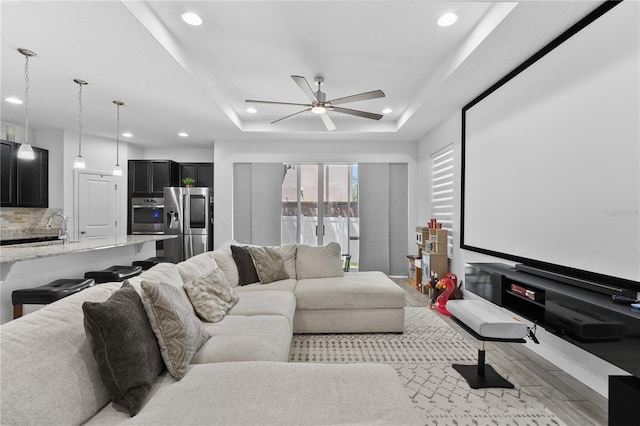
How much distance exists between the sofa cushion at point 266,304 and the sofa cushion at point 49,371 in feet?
4.27

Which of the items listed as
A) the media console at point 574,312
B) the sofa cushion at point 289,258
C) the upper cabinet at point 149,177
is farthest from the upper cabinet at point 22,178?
the media console at point 574,312

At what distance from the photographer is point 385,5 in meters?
2.42

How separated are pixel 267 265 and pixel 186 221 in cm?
333

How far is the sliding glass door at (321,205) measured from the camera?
604cm

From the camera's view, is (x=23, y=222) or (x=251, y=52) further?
(x=23, y=222)

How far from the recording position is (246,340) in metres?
1.87

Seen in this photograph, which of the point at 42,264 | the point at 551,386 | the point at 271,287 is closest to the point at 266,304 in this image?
the point at 271,287

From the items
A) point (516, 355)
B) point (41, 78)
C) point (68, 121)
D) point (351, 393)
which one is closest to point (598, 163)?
point (516, 355)

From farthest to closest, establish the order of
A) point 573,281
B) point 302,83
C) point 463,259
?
point 463,259 → point 302,83 → point 573,281

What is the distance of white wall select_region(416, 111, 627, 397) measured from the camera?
85.6 inches

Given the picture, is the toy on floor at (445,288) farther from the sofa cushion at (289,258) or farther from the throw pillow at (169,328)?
the throw pillow at (169,328)

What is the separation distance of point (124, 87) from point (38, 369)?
3433mm

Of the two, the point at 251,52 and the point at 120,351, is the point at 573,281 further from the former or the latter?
the point at 251,52

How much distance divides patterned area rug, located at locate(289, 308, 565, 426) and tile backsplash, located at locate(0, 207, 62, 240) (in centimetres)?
500
